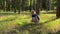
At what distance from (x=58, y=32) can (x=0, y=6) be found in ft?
165

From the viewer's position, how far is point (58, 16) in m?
19.1

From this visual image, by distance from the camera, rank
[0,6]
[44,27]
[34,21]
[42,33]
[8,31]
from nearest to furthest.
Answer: [42,33] < [8,31] < [44,27] < [34,21] < [0,6]

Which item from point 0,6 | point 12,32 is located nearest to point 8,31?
point 12,32

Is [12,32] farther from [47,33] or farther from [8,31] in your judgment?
[47,33]

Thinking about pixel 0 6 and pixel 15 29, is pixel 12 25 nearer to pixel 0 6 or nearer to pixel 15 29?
pixel 15 29

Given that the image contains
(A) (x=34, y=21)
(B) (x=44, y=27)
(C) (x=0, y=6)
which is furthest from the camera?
(C) (x=0, y=6)

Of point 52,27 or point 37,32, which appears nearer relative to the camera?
point 37,32

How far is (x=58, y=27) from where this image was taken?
14234 millimetres

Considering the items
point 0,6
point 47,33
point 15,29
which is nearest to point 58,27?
point 47,33

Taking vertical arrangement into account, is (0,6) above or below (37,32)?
below

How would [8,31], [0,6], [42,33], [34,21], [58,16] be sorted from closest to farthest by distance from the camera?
[42,33] → [8,31] → [34,21] → [58,16] → [0,6]

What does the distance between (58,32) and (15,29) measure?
9.08 feet

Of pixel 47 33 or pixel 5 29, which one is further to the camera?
pixel 5 29

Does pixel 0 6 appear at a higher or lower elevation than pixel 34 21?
lower
